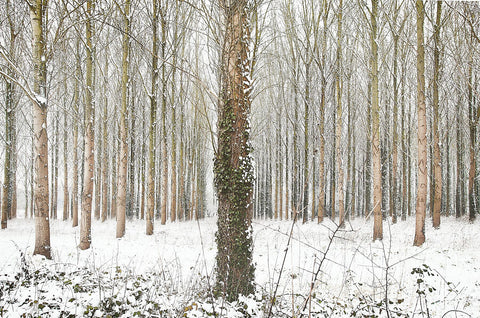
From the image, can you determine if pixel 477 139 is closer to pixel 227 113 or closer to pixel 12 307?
pixel 227 113

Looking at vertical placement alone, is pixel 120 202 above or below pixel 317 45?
below

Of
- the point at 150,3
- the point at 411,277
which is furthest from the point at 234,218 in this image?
the point at 150,3

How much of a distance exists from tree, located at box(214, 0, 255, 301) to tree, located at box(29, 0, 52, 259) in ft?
13.0

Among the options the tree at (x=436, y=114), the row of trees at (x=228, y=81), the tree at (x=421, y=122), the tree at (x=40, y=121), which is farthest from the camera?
the tree at (x=436, y=114)

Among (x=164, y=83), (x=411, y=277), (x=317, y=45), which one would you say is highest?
(x=317, y=45)

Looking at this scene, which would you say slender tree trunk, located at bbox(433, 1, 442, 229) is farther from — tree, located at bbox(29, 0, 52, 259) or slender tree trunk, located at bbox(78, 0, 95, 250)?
tree, located at bbox(29, 0, 52, 259)

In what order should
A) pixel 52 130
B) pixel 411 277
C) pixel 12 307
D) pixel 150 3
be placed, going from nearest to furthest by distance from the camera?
pixel 12 307 < pixel 411 277 < pixel 150 3 < pixel 52 130

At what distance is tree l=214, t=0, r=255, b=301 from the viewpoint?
147 inches

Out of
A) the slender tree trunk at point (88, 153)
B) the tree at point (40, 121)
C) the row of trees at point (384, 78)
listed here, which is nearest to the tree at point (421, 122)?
the row of trees at point (384, 78)

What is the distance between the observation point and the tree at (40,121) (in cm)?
548

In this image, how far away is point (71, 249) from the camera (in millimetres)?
7020

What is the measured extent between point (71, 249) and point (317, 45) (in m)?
11.2

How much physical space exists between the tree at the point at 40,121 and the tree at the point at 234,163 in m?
3.95

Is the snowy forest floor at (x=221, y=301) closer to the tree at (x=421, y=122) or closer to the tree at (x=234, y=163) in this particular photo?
the tree at (x=234, y=163)
